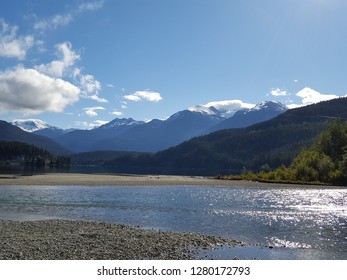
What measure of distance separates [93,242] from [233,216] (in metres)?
20.8

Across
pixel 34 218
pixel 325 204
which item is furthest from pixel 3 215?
pixel 325 204

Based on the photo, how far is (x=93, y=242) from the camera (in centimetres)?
2667

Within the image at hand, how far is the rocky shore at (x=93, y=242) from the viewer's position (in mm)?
22955

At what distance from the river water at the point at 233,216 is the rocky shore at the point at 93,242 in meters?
3.85

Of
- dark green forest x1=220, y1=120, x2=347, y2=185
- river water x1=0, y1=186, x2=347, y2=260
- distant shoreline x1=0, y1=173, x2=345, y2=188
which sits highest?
dark green forest x1=220, y1=120, x2=347, y2=185

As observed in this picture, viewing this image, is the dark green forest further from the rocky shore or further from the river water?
the rocky shore

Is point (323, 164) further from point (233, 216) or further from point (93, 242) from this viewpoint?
point (93, 242)

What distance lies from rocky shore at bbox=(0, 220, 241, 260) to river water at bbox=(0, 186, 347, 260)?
12.6ft

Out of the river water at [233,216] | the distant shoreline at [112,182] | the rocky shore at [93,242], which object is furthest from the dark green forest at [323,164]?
the rocky shore at [93,242]

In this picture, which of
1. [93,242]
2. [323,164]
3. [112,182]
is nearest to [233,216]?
[93,242]

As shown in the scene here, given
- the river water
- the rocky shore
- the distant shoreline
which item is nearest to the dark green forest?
the distant shoreline

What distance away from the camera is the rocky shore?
23.0m
